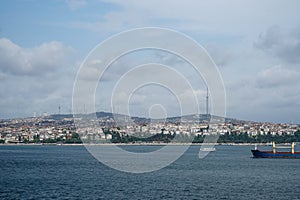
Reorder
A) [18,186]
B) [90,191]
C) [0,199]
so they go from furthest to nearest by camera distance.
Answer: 1. [18,186]
2. [90,191]
3. [0,199]

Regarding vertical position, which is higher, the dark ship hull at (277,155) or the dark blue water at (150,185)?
the dark ship hull at (277,155)

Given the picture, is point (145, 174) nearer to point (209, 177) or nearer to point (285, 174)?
point (209, 177)

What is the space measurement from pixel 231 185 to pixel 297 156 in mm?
59755

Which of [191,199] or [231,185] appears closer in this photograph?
[191,199]

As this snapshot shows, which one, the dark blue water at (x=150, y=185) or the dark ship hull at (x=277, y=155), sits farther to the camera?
the dark ship hull at (x=277, y=155)

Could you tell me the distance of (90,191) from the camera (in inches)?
1905

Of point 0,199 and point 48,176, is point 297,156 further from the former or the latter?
point 0,199

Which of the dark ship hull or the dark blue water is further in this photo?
the dark ship hull

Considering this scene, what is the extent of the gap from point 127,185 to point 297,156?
64.8 meters

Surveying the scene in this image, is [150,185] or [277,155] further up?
[277,155]

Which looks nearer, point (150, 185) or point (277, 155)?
point (150, 185)

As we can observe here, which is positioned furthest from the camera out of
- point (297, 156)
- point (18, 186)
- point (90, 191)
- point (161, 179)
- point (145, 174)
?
point (297, 156)

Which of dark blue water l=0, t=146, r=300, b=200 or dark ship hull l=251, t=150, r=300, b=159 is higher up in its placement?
dark ship hull l=251, t=150, r=300, b=159

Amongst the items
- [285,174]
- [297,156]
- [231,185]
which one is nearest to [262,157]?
[297,156]
